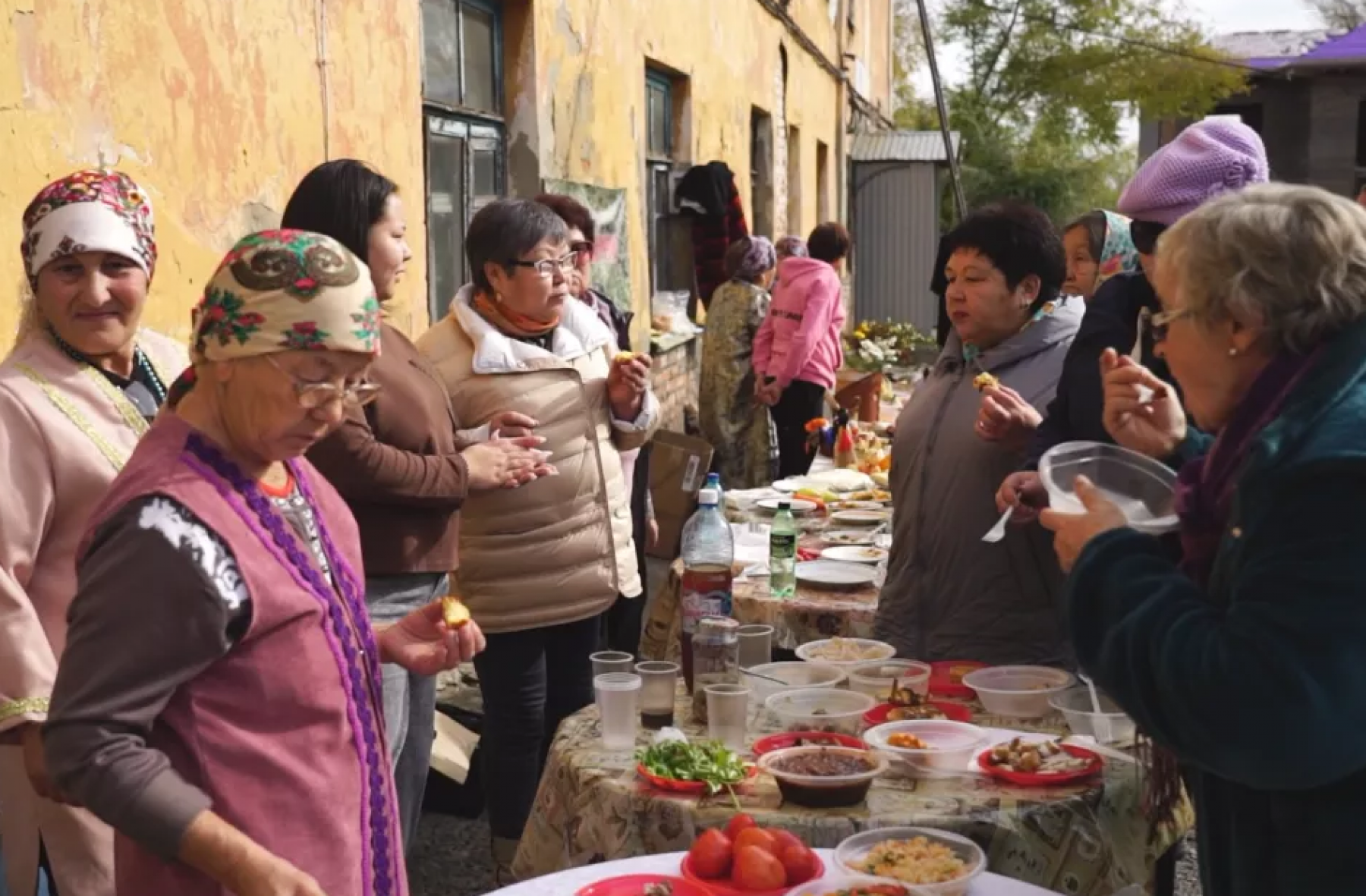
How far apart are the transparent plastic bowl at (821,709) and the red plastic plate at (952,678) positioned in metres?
0.28

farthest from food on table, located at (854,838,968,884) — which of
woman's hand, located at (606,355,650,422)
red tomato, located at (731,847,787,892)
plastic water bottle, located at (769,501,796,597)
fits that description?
woman's hand, located at (606,355,650,422)

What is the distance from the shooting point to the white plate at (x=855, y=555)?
190 inches

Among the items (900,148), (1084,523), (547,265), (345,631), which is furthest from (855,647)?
(900,148)

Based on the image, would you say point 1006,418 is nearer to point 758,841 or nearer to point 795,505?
point 758,841

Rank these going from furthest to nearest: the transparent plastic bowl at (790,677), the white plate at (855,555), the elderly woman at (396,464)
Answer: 1. the white plate at (855,555)
2. the elderly woman at (396,464)
3. the transparent plastic bowl at (790,677)

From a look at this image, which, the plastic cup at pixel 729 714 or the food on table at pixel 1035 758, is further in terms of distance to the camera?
the plastic cup at pixel 729 714

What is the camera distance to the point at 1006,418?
351cm

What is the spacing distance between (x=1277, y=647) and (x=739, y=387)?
25.2ft

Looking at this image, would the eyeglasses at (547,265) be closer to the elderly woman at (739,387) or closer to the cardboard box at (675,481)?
the cardboard box at (675,481)

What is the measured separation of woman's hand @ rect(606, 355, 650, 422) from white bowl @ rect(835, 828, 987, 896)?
80.3 inches

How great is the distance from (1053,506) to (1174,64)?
1193 inches

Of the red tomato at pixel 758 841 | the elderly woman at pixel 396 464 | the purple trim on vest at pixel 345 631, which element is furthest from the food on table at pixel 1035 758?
the elderly woman at pixel 396 464

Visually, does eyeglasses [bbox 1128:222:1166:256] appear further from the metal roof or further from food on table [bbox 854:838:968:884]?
the metal roof

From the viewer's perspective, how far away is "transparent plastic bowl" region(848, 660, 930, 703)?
3.30 metres
